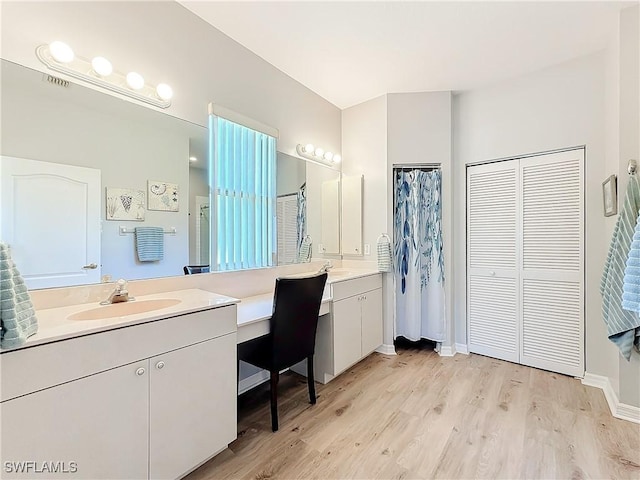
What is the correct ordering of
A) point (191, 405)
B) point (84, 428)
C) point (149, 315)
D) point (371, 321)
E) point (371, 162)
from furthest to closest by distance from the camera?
point (371, 162) < point (371, 321) < point (191, 405) < point (149, 315) < point (84, 428)

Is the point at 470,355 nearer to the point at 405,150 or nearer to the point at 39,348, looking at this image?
the point at 405,150

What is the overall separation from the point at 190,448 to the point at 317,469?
654mm

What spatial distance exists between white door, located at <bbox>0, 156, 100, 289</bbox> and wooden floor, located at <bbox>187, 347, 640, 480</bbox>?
48.1 inches

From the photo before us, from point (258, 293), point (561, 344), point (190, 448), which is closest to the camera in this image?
point (190, 448)

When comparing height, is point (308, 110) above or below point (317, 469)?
above

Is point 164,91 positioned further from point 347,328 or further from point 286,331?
point 347,328

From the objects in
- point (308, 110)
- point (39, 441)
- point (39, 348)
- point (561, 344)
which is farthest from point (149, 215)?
point (561, 344)

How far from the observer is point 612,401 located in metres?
2.07

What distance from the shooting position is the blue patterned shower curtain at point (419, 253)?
10.0 feet

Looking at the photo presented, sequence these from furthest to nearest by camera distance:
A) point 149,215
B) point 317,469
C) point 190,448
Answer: point 149,215, point 317,469, point 190,448

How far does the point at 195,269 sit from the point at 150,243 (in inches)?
12.8

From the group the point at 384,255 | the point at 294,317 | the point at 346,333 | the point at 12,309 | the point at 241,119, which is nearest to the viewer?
the point at 12,309

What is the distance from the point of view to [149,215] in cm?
179

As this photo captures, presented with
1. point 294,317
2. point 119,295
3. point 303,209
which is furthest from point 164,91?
point 294,317
